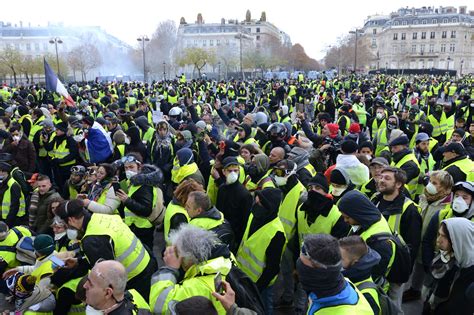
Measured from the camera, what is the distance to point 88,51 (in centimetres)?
7262

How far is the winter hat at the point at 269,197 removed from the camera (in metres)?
3.95

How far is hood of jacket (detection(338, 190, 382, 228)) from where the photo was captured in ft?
11.5

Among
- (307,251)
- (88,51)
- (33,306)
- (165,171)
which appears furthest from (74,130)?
(88,51)

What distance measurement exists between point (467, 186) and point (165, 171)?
4930 millimetres

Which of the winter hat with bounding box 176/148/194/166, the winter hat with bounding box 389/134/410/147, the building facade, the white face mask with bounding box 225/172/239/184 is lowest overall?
the white face mask with bounding box 225/172/239/184

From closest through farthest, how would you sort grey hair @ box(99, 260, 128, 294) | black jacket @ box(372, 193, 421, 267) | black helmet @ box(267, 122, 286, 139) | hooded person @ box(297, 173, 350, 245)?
1. grey hair @ box(99, 260, 128, 294)
2. hooded person @ box(297, 173, 350, 245)
3. black jacket @ box(372, 193, 421, 267)
4. black helmet @ box(267, 122, 286, 139)

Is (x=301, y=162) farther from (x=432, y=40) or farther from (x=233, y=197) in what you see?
(x=432, y=40)

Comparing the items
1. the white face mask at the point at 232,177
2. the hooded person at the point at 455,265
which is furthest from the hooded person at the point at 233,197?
the hooded person at the point at 455,265

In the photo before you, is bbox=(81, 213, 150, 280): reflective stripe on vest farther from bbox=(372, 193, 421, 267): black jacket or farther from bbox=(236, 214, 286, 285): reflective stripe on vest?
bbox=(372, 193, 421, 267): black jacket

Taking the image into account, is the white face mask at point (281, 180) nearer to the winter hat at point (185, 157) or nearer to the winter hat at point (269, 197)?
the winter hat at point (269, 197)

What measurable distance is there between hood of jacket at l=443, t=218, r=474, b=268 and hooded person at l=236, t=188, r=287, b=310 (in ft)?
4.92

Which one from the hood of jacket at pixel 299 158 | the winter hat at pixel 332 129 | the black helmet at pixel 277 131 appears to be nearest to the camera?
the hood of jacket at pixel 299 158

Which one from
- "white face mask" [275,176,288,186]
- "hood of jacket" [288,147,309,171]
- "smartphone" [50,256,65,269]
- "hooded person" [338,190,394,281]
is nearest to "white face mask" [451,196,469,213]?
"hooded person" [338,190,394,281]

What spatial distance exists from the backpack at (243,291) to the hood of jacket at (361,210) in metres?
1.19
